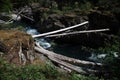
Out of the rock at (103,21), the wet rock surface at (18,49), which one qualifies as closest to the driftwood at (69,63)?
the wet rock surface at (18,49)

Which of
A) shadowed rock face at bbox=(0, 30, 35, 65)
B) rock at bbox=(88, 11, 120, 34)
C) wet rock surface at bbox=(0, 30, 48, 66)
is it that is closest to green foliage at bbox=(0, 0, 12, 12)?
wet rock surface at bbox=(0, 30, 48, 66)

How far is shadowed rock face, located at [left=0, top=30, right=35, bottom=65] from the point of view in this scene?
1136 cm

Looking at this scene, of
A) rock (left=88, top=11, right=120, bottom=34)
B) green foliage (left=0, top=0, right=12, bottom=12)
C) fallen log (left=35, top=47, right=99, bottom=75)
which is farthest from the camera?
rock (left=88, top=11, right=120, bottom=34)

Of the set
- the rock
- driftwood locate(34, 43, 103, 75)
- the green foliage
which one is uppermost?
the green foliage

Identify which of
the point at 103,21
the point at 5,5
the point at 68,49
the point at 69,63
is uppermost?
the point at 5,5

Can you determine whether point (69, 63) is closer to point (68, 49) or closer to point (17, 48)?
point (17, 48)

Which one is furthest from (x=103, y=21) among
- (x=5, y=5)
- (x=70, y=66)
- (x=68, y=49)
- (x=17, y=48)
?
(x=17, y=48)

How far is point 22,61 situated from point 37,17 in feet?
46.9

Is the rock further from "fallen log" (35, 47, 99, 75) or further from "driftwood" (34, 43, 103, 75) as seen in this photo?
"fallen log" (35, 47, 99, 75)

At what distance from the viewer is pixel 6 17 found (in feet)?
63.9

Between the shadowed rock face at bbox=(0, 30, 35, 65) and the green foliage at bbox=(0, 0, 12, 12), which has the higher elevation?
the green foliage at bbox=(0, 0, 12, 12)

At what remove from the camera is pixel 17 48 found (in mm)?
11570

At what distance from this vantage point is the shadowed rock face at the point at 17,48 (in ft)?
37.3

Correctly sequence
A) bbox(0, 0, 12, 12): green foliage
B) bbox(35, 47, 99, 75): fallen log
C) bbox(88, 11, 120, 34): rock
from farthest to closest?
1. bbox(88, 11, 120, 34): rock
2. bbox(0, 0, 12, 12): green foliage
3. bbox(35, 47, 99, 75): fallen log
